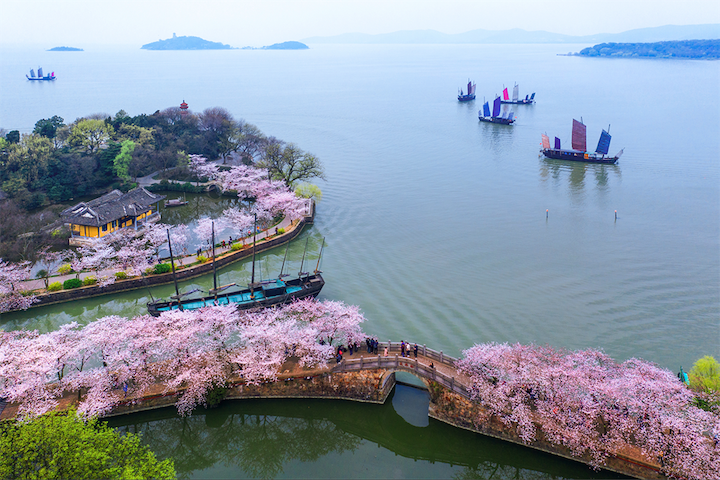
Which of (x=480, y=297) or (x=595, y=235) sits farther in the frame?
(x=595, y=235)

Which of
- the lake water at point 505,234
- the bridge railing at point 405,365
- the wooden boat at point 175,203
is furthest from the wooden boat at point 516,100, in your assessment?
the bridge railing at point 405,365

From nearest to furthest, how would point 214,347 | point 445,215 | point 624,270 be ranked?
point 214,347
point 624,270
point 445,215

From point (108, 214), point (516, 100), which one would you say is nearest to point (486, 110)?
point (516, 100)

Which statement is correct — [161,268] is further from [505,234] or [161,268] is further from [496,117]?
[496,117]

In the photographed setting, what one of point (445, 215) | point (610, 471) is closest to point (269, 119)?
point (445, 215)

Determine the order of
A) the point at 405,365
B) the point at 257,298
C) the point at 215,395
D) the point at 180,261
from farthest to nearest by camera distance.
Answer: the point at 180,261 < the point at 257,298 < the point at 405,365 < the point at 215,395

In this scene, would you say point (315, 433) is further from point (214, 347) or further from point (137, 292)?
point (137, 292)

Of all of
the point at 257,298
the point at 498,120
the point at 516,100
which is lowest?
the point at 257,298

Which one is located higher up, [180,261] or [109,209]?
[109,209]
